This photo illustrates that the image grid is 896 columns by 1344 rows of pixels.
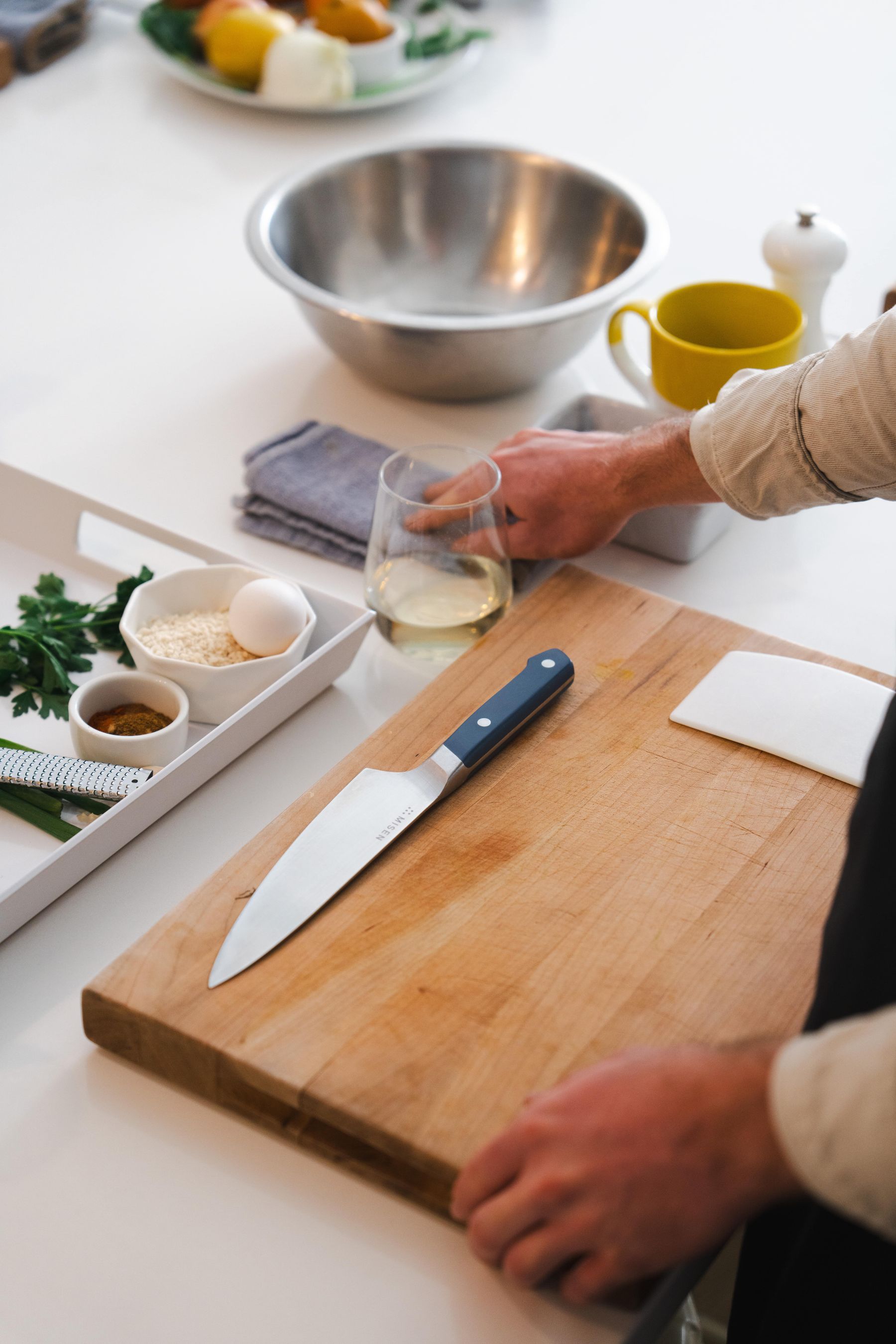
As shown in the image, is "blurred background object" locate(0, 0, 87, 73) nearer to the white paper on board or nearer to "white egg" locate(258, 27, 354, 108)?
"white egg" locate(258, 27, 354, 108)

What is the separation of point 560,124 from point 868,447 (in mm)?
1310

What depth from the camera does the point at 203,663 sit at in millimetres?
872

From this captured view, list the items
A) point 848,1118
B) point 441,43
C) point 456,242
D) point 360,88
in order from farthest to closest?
point 441,43 → point 360,88 → point 456,242 → point 848,1118

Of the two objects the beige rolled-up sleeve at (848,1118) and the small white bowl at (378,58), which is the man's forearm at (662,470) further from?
the small white bowl at (378,58)

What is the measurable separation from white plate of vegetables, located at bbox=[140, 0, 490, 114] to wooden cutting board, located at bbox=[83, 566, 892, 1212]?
51.4 inches

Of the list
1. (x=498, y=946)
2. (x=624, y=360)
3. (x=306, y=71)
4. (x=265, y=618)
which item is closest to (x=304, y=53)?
(x=306, y=71)

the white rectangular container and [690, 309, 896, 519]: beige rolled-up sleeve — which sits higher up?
[690, 309, 896, 519]: beige rolled-up sleeve

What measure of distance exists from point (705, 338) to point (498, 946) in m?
0.69

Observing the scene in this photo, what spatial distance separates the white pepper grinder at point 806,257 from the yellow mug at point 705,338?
4 centimetres

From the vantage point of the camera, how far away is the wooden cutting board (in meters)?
0.62

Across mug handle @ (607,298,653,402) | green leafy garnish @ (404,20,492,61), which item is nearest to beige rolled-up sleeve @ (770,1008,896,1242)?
mug handle @ (607,298,653,402)

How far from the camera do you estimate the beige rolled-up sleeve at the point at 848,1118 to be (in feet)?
1.61

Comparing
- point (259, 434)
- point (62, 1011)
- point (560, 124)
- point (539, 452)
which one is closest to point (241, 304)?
point (259, 434)

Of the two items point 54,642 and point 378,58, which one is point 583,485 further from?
point 378,58
